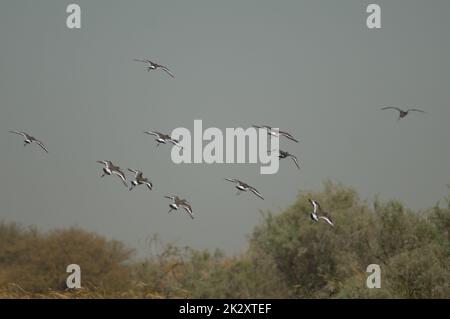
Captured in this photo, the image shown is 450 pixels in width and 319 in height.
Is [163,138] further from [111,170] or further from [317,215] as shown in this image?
[317,215]

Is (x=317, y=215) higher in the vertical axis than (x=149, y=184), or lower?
lower

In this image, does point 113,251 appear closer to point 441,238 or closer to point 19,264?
point 19,264

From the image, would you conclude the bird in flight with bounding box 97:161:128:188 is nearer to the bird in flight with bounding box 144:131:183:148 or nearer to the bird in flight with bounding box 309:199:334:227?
the bird in flight with bounding box 144:131:183:148

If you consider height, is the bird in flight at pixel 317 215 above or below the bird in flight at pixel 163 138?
below

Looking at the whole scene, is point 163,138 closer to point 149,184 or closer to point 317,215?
point 149,184

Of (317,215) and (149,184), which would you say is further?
(149,184)

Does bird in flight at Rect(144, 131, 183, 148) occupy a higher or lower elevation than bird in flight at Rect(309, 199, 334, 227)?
higher

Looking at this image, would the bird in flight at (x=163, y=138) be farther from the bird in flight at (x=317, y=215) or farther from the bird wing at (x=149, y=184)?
the bird in flight at (x=317, y=215)

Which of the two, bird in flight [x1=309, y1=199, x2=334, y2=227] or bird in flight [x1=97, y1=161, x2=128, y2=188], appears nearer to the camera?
bird in flight [x1=309, y1=199, x2=334, y2=227]

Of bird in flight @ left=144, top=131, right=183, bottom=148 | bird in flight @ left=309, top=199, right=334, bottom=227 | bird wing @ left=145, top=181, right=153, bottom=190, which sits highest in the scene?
bird in flight @ left=144, top=131, right=183, bottom=148

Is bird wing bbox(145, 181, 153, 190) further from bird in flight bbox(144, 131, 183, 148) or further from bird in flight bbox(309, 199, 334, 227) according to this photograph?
bird in flight bbox(309, 199, 334, 227)

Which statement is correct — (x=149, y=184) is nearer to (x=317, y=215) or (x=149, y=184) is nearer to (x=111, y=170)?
(x=111, y=170)

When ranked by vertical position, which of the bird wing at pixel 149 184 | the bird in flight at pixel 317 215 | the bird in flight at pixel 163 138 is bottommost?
the bird in flight at pixel 317 215
